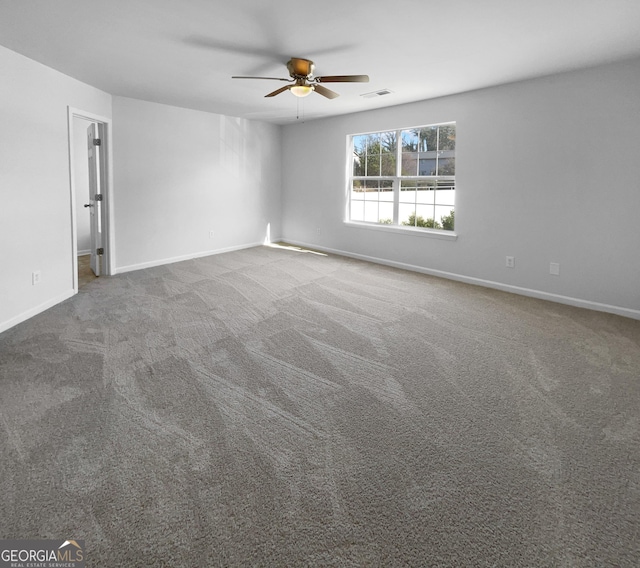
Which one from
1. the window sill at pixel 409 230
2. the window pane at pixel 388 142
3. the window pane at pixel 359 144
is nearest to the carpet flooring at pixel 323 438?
the window sill at pixel 409 230

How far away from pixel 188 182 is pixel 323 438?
544 centimetres

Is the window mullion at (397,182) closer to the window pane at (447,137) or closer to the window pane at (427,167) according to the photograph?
the window pane at (427,167)

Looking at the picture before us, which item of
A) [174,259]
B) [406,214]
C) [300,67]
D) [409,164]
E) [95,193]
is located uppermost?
[300,67]

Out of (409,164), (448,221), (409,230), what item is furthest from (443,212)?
(409,164)

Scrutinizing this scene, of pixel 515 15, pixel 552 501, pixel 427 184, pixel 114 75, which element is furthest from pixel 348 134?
pixel 552 501

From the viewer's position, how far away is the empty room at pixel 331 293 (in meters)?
1.60

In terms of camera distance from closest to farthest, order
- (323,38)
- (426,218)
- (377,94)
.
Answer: (323,38), (377,94), (426,218)

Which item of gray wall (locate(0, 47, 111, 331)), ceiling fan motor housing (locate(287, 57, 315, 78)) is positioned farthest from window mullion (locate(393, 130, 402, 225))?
gray wall (locate(0, 47, 111, 331))

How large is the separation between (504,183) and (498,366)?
2.74m

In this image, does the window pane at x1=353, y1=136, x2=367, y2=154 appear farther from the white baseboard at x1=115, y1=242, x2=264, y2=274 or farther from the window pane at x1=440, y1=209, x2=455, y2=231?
the white baseboard at x1=115, y1=242, x2=264, y2=274

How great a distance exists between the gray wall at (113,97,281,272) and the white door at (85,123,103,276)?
0.70 ft

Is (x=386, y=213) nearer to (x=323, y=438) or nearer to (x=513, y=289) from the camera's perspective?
(x=513, y=289)

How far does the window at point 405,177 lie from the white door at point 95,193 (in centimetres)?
379

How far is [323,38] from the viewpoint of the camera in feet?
10.5
